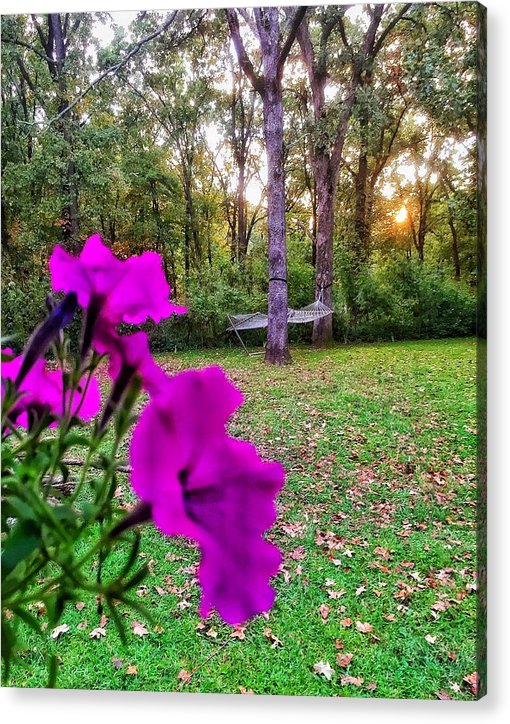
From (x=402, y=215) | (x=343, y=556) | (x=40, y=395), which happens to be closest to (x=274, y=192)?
(x=402, y=215)

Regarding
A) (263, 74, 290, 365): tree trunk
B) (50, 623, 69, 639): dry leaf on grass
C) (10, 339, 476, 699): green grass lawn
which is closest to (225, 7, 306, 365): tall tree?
(263, 74, 290, 365): tree trunk

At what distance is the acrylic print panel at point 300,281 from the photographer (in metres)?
1.83

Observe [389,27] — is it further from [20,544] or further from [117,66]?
[20,544]

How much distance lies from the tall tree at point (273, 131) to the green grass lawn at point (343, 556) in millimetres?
124

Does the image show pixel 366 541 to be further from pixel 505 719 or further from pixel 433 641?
pixel 505 719

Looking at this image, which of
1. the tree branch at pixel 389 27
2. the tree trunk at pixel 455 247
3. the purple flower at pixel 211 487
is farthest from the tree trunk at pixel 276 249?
the purple flower at pixel 211 487

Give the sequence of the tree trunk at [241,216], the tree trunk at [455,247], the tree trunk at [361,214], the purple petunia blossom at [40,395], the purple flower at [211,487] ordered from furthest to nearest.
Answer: the tree trunk at [241,216] → the tree trunk at [361,214] → the tree trunk at [455,247] → the purple petunia blossom at [40,395] → the purple flower at [211,487]

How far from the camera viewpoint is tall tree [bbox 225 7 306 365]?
1938 mm

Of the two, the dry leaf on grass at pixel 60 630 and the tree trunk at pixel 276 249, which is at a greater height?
the tree trunk at pixel 276 249

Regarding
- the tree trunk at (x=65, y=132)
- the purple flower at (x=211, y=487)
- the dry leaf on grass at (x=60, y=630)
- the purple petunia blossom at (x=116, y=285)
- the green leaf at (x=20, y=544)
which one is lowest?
the dry leaf on grass at (x=60, y=630)

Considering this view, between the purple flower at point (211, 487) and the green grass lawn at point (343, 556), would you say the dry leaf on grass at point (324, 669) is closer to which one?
the green grass lawn at point (343, 556)

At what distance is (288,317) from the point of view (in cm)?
202

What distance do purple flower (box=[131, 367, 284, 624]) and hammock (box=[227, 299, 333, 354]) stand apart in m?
1.65

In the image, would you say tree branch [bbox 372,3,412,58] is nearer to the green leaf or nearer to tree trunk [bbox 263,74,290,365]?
tree trunk [bbox 263,74,290,365]
